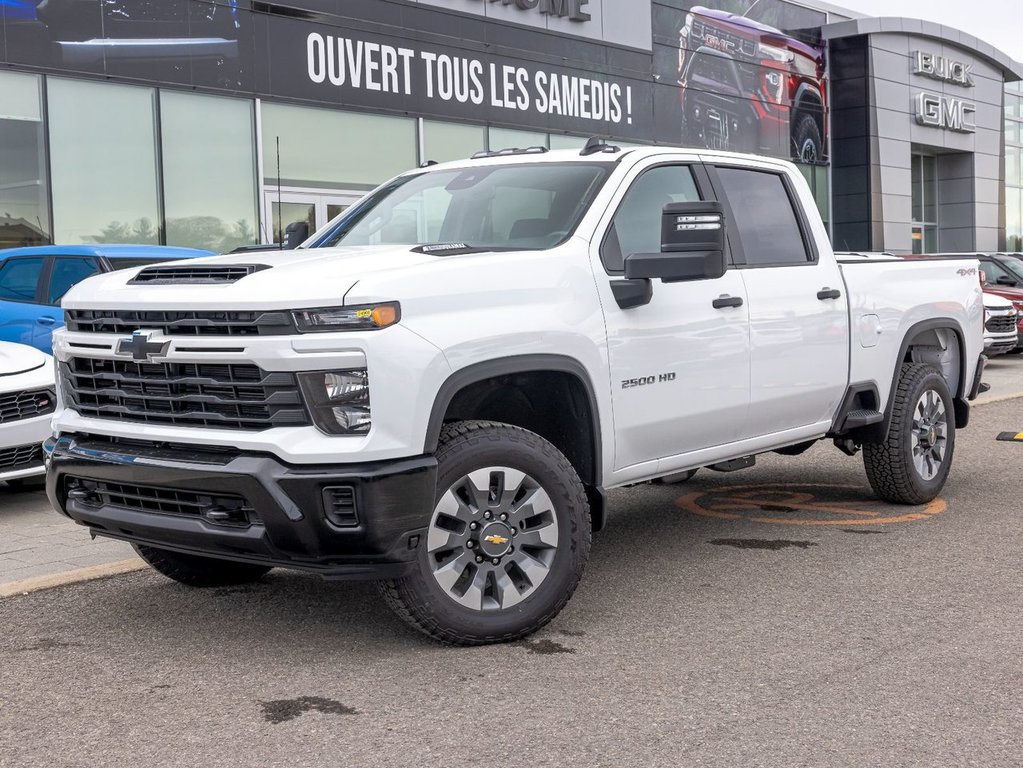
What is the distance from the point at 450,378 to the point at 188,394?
37.7 inches

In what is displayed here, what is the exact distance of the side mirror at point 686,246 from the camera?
513cm

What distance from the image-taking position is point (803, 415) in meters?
6.50

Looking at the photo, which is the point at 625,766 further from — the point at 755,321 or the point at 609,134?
the point at 609,134

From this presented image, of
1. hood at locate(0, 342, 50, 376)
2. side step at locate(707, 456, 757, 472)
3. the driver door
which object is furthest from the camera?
hood at locate(0, 342, 50, 376)


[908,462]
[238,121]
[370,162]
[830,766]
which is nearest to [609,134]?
[370,162]

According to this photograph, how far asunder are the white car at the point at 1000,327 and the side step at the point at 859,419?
40.1ft

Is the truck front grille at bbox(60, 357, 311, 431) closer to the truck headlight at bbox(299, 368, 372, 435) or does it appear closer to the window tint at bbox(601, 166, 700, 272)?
the truck headlight at bbox(299, 368, 372, 435)

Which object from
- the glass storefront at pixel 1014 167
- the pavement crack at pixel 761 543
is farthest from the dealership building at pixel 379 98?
the glass storefront at pixel 1014 167

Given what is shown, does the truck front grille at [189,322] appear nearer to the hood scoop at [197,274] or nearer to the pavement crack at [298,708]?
the hood scoop at [197,274]

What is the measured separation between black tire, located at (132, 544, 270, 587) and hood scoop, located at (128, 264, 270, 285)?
133cm

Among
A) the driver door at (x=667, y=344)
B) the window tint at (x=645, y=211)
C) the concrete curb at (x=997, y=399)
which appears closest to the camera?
the driver door at (x=667, y=344)

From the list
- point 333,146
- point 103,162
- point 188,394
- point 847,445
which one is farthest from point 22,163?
point 188,394

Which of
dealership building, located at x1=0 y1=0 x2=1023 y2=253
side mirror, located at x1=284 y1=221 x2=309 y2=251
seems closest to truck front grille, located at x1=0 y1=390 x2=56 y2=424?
side mirror, located at x1=284 y1=221 x2=309 y2=251

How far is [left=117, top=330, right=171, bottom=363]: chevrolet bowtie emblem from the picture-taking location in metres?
4.55
